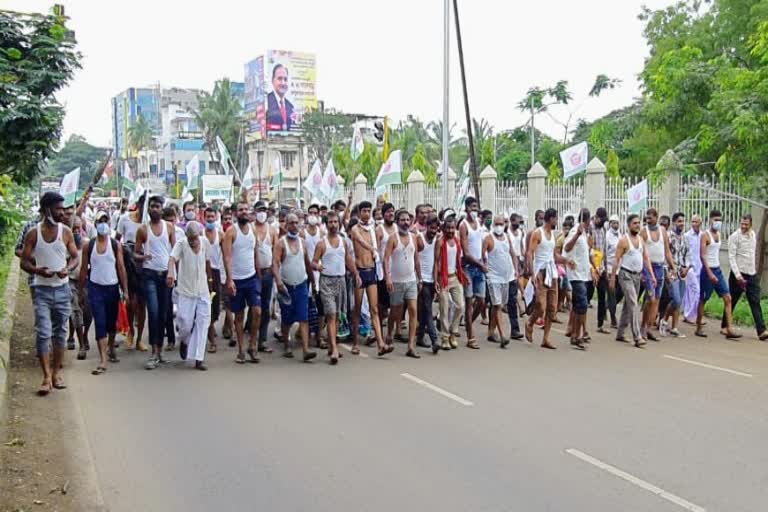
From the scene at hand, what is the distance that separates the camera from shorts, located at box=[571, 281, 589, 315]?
11.4m

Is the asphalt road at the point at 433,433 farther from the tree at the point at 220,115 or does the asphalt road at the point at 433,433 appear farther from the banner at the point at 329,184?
the tree at the point at 220,115

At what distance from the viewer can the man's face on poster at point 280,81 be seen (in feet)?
287

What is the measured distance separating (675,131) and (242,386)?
13.2 metres

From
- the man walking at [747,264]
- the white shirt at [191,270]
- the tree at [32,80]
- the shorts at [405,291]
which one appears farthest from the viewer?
the man walking at [747,264]

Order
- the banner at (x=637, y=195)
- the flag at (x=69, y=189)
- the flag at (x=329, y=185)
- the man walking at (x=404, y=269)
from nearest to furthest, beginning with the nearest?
the man walking at (x=404, y=269) < the flag at (x=69, y=189) < the banner at (x=637, y=195) < the flag at (x=329, y=185)

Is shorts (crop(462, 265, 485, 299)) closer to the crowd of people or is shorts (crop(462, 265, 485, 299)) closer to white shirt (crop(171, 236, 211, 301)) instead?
the crowd of people

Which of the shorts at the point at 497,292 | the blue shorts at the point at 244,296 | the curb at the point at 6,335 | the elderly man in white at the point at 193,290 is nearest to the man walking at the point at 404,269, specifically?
the shorts at the point at 497,292

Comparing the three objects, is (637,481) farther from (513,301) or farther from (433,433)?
(513,301)

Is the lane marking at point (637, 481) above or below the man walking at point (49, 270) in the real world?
below

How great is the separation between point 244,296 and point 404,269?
2.07 m

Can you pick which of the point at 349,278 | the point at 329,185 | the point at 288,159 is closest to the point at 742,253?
the point at 349,278

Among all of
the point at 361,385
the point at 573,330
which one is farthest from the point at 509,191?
→ the point at 361,385

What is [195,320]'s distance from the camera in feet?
32.5

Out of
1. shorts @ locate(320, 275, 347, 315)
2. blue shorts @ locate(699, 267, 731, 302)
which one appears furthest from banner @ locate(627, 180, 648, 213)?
shorts @ locate(320, 275, 347, 315)
